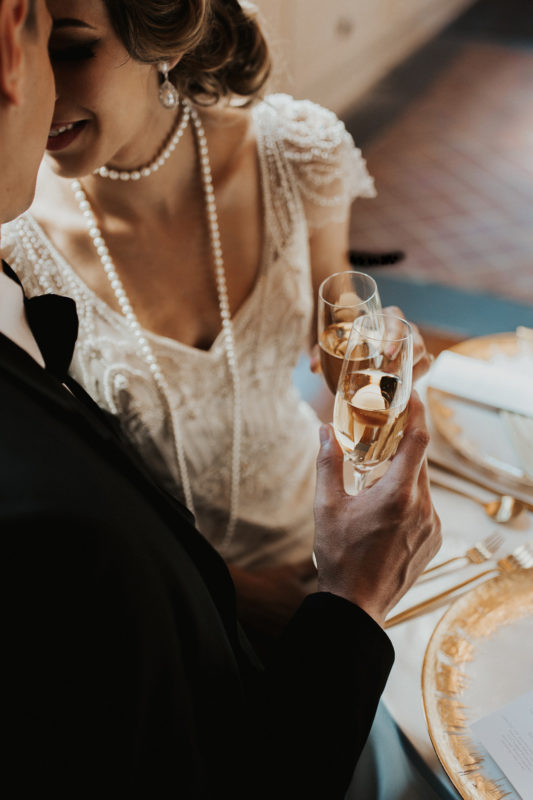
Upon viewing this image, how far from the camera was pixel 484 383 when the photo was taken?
126 centimetres

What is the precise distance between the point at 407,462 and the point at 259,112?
41.2 inches

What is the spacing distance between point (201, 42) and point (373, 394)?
0.78 metres

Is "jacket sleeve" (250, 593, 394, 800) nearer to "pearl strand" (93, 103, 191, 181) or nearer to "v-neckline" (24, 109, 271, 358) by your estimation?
"v-neckline" (24, 109, 271, 358)

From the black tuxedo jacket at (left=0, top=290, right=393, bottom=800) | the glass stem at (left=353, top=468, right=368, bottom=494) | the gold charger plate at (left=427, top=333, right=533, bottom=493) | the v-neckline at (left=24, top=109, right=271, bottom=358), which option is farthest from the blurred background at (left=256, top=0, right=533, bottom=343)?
the black tuxedo jacket at (left=0, top=290, right=393, bottom=800)

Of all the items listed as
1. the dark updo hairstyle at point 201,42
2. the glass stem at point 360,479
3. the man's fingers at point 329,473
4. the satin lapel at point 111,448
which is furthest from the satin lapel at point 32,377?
the dark updo hairstyle at point 201,42

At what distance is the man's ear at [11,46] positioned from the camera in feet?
1.93

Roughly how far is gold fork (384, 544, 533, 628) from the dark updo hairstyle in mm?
923

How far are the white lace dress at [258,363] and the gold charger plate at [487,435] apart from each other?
433mm

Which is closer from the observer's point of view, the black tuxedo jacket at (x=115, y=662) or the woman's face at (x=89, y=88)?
the black tuxedo jacket at (x=115, y=662)

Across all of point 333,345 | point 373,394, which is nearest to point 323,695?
point 373,394

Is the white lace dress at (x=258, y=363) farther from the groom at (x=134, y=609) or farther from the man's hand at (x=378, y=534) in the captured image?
the man's hand at (x=378, y=534)

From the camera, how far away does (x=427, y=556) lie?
2.89ft

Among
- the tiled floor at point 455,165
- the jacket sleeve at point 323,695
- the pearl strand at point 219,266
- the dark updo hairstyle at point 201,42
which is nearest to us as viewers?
the jacket sleeve at point 323,695

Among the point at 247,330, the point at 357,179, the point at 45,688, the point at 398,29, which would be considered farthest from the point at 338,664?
the point at 398,29
